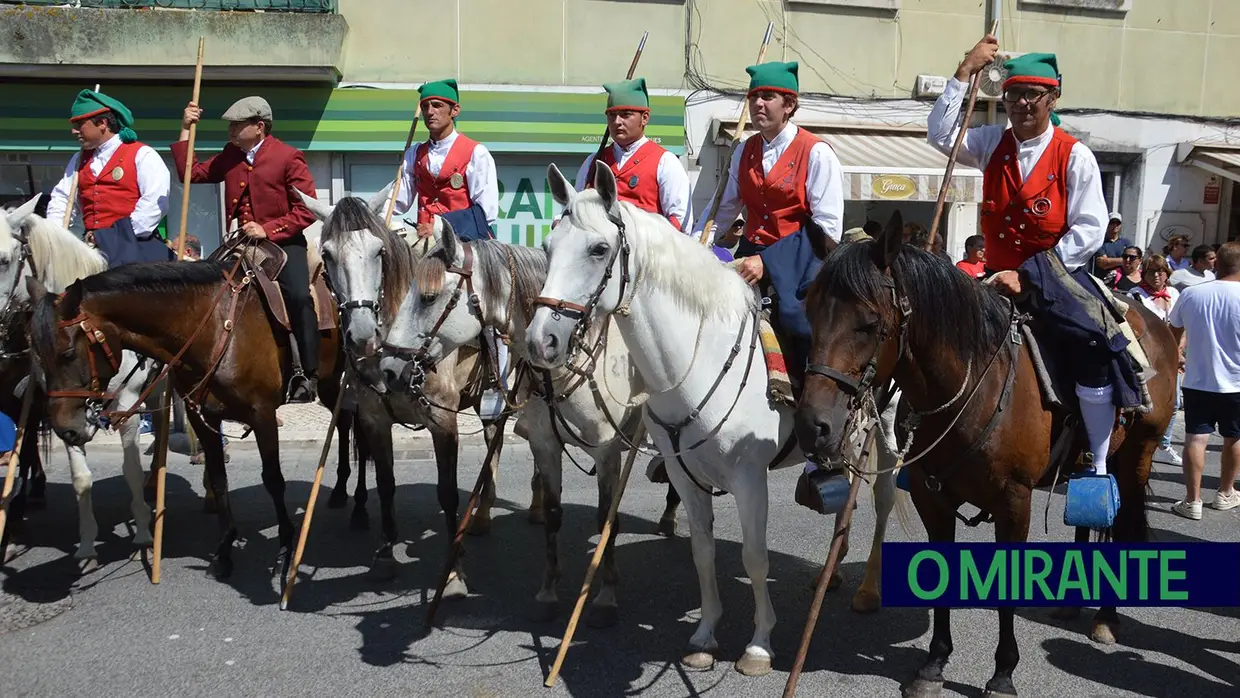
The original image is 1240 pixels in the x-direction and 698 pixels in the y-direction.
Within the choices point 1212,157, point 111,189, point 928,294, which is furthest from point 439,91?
point 1212,157

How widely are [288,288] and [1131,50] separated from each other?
14.2m

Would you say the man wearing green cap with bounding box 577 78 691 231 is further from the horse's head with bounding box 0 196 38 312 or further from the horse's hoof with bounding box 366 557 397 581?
the horse's head with bounding box 0 196 38 312

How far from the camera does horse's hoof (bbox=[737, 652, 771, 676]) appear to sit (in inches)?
167

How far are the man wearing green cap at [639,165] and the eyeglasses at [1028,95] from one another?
192cm

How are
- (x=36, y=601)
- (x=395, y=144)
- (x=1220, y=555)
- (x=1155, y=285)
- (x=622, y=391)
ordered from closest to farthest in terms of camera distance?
(x=1220, y=555), (x=622, y=391), (x=36, y=601), (x=1155, y=285), (x=395, y=144)

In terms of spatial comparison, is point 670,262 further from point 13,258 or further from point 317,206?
point 13,258

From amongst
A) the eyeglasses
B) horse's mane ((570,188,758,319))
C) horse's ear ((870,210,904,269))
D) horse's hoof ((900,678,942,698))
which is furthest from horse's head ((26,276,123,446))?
the eyeglasses

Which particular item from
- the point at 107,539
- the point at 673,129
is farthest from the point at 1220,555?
the point at 673,129

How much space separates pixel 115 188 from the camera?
6.29 meters

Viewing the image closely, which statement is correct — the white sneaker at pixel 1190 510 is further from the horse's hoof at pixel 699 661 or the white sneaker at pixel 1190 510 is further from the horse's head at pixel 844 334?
the horse's head at pixel 844 334

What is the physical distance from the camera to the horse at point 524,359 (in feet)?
15.0

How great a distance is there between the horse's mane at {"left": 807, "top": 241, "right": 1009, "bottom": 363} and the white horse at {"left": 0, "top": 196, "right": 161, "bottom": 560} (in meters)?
4.12

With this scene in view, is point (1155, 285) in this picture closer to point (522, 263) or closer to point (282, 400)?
point (522, 263)

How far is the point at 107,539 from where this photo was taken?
6.28 m
